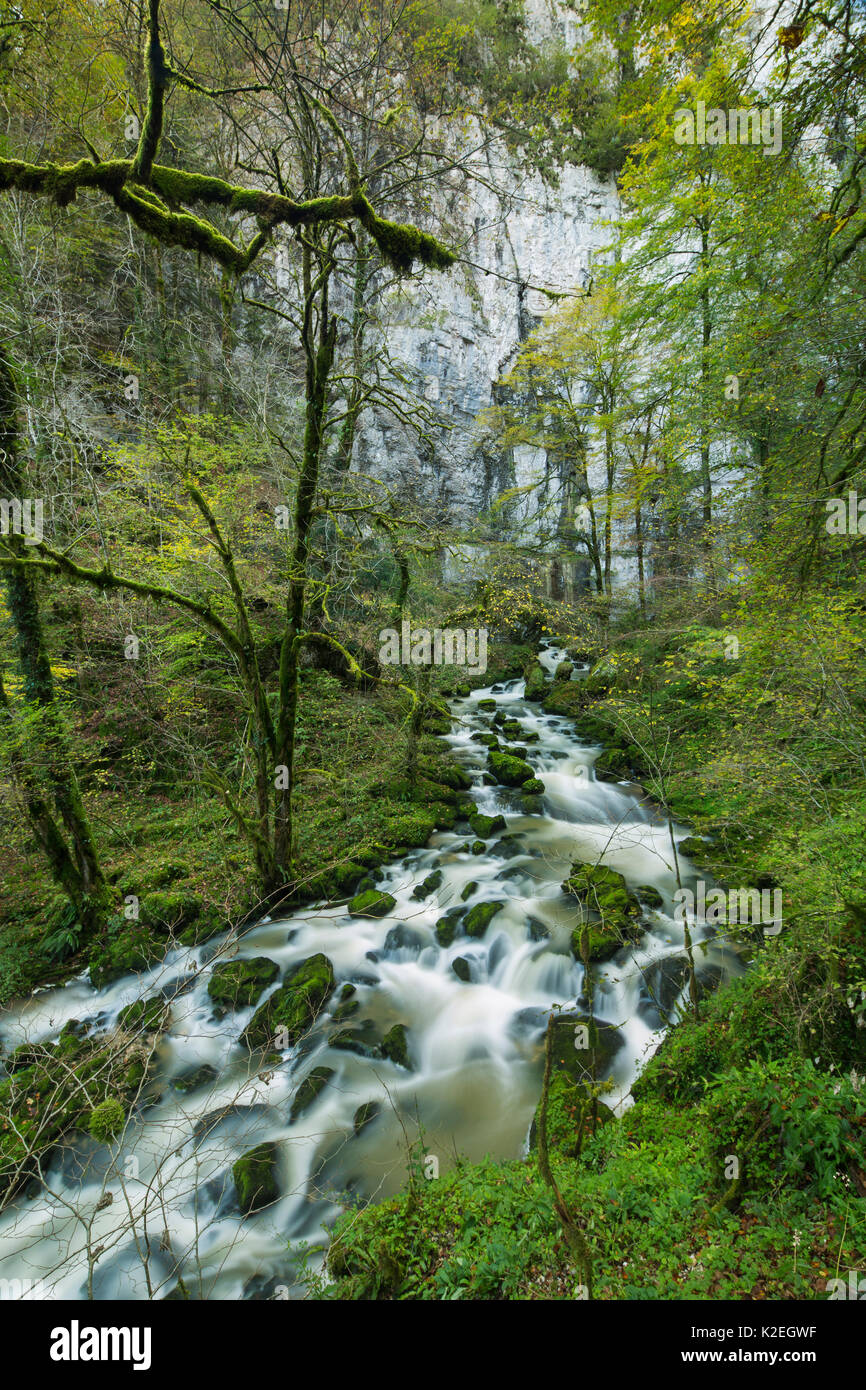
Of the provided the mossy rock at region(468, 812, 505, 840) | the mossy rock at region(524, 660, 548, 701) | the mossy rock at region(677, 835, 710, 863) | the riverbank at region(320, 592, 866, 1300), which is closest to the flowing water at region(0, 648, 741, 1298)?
the mossy rock at region(677, 835, 710, 863)

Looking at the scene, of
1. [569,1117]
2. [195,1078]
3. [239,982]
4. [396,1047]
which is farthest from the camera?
[239,982]

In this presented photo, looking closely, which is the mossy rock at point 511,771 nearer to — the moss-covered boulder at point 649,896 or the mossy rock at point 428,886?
the mossy rock at point 428,886

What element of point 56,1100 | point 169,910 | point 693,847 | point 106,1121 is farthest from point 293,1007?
point 693,847

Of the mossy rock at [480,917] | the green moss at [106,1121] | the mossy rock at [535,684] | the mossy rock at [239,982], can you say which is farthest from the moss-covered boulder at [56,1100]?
the mossy rock at [535,684]

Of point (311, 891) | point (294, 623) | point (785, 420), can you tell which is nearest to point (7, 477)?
point (294, 623)

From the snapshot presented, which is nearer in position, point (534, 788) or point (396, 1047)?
point (396, 1047)

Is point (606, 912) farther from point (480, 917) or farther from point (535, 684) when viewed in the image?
point (535, 684)

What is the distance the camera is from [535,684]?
15797 millimetres

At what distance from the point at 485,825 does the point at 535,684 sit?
807cm

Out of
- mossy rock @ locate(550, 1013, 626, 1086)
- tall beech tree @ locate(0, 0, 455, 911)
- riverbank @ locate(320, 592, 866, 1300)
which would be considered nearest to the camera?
riverbank @ locate(320, 592, 866, 1300)

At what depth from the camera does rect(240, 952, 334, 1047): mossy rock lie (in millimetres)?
5117

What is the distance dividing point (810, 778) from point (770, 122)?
5.33 meters

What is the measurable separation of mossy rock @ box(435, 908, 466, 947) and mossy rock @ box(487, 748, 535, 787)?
12.7 feet

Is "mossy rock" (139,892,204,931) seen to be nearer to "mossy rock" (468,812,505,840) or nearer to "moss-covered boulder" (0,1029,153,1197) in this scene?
"moss-covered boulder" (0,1029,153,1197)
